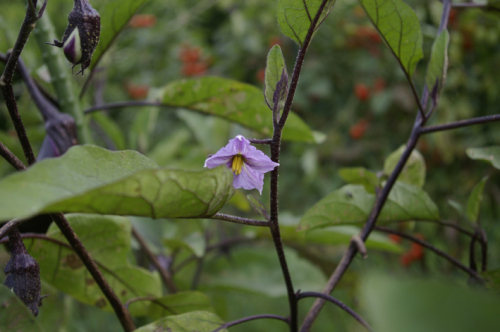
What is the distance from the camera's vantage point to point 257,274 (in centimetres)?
91

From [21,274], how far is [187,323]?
0.52 feet

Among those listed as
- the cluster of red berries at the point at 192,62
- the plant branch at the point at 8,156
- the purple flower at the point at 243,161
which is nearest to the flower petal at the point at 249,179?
the purple flower at the point at 243,161

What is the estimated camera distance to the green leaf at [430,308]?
0.20 metres

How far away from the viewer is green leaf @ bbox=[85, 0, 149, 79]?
592mm

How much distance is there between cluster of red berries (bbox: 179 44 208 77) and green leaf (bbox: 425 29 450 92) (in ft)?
4.89

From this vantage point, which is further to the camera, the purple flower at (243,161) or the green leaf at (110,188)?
the purple flower at (243,161)

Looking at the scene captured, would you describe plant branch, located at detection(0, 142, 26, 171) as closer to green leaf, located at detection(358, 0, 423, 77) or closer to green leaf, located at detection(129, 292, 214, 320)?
green leaf, located at detection(129, 292, 214, 320)

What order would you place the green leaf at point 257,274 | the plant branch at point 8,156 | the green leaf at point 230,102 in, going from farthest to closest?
the green leaf at point 257,274, the green leaf at point 230,102, the plant branch at point 8,156

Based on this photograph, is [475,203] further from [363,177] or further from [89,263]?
[89,263]

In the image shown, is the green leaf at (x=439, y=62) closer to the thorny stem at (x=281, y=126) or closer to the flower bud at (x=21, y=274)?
the thorny stem at (x=281, y=126)

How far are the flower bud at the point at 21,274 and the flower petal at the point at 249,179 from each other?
Answer: 206 mm

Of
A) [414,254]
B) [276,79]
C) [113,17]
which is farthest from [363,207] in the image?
[414,254]

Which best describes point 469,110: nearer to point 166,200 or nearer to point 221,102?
point 221,102

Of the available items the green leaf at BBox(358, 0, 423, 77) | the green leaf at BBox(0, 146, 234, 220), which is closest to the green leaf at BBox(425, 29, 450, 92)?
the green leaf at BBox(358, 0, 423, 77)
